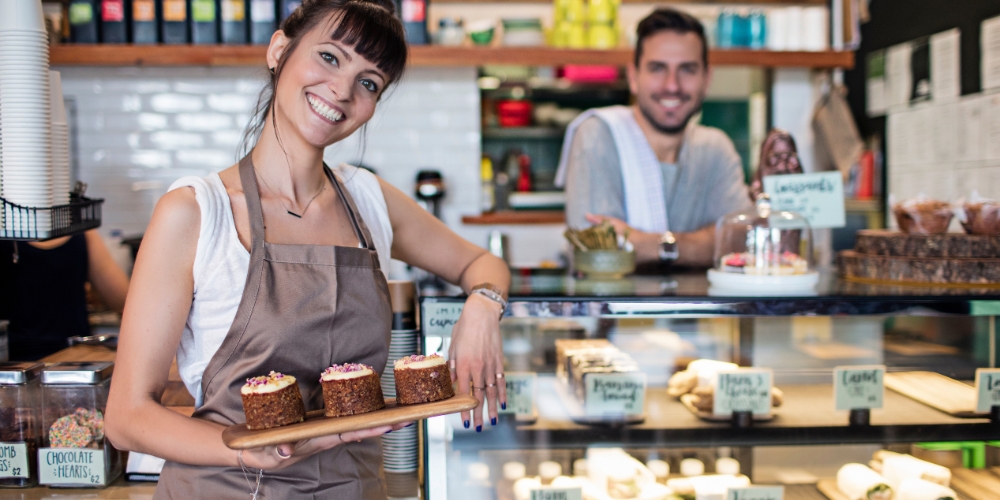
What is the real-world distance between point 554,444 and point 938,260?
1.04m

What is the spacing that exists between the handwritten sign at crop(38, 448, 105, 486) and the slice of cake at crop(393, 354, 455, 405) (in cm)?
72

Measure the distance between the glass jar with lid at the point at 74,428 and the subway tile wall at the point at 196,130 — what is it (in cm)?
328

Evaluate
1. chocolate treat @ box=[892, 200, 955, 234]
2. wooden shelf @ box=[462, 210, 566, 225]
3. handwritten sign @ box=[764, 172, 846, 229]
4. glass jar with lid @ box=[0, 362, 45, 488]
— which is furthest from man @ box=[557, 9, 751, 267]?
wooden shelf @ box=[462, 210, 566, 225]

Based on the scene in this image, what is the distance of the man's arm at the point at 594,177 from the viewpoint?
275 centimetres

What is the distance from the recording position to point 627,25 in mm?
5398

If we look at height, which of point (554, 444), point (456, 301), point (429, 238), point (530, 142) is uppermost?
point (530, 142)

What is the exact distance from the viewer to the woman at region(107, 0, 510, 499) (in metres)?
1.21

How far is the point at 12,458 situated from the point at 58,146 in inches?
28.1

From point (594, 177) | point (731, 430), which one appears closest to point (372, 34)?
point (731, 430)

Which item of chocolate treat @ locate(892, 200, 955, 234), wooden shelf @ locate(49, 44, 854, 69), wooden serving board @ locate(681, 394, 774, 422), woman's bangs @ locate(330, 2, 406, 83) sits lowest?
wooden serving board @ locate(681, 394, 774, 422)

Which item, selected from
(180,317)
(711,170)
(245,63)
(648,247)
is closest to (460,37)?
(245,63)

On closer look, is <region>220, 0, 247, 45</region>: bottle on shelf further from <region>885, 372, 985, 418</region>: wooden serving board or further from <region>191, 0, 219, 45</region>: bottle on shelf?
<region>885, 372, 985, 418</region>: wooden serving board

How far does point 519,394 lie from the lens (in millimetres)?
1817

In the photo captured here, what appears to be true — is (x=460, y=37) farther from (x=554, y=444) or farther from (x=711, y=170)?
(x=554, y=444)
